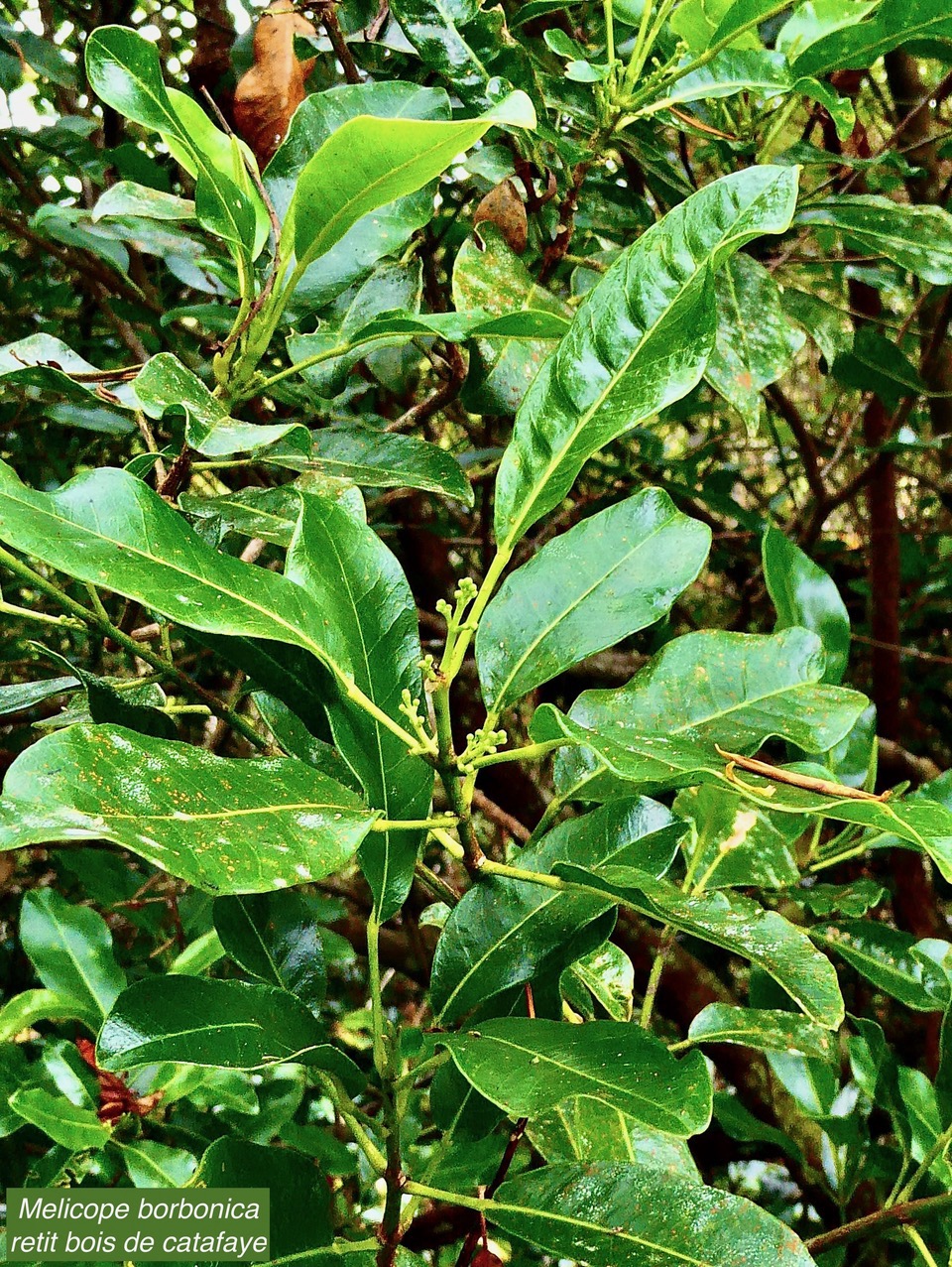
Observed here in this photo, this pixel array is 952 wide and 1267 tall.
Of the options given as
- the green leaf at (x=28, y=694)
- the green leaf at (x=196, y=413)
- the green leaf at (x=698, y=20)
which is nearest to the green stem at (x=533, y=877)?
the green leaf at (x=196, y=413)

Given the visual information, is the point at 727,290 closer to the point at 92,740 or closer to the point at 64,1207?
the point at 92,740

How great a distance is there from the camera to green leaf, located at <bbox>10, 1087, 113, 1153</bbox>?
2.22 ft

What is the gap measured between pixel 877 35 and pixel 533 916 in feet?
1.96

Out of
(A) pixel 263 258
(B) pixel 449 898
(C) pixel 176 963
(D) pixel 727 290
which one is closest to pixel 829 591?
(D) pixel 727 290

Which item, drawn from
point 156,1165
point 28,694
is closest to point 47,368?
point 28,694

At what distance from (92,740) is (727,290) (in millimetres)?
566

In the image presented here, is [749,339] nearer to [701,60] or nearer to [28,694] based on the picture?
[701,60]

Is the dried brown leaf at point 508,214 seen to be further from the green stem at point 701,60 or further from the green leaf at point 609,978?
the green leaf at point 609,978

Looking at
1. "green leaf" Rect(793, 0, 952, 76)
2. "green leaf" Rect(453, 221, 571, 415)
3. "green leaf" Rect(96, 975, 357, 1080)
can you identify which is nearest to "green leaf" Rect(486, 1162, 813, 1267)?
"green leaf" Rect(96, 975, 357, 1080)

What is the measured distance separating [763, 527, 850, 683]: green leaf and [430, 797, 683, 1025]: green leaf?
0.26 metres

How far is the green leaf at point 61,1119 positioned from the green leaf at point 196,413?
47 cm

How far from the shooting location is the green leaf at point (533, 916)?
500mm

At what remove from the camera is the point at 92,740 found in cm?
38

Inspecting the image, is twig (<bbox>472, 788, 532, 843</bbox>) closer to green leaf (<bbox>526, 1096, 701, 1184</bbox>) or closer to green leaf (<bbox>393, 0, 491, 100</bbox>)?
green leaf (<bbox>526, 1096, 701, 1184</bbox>)
